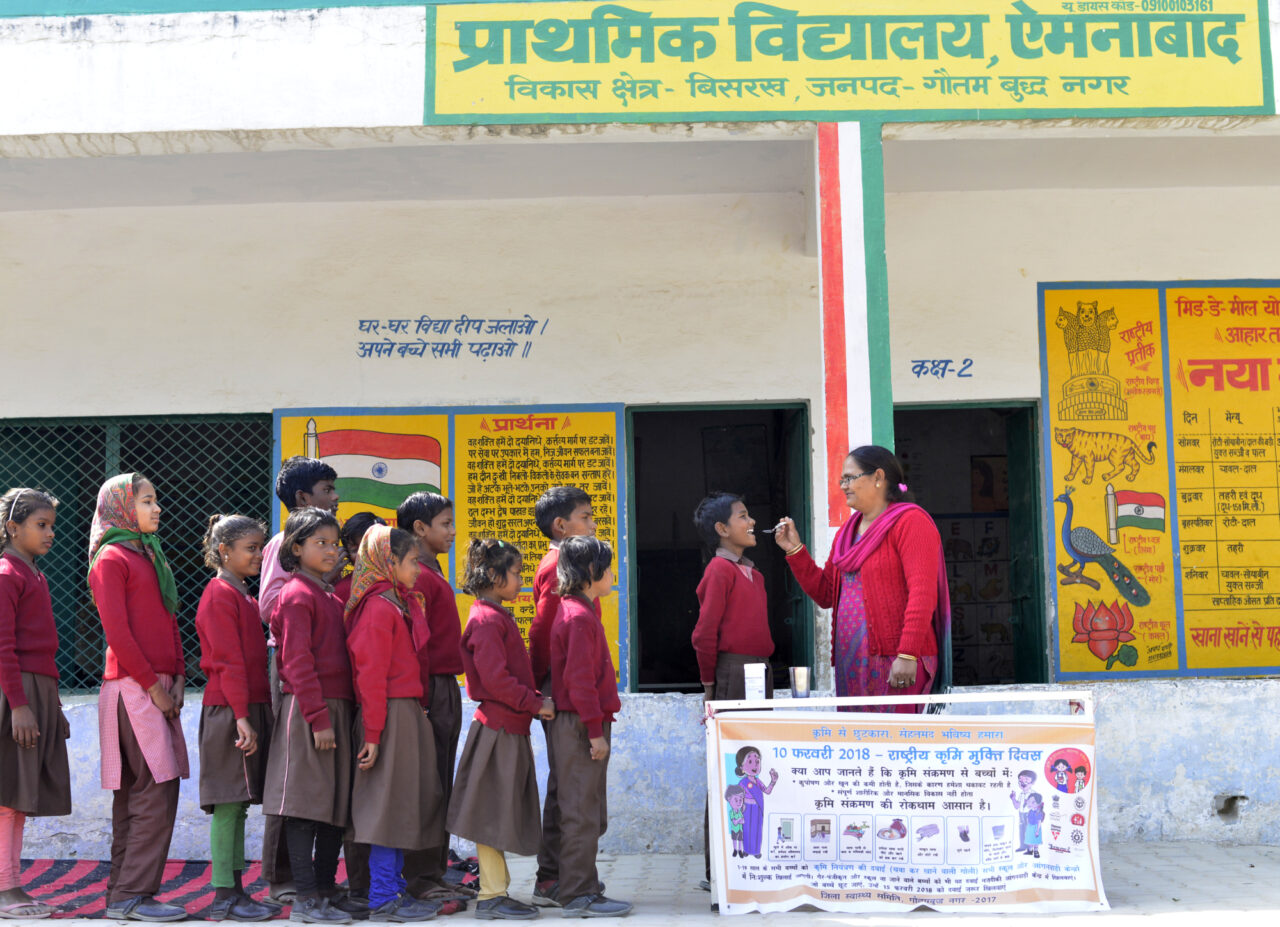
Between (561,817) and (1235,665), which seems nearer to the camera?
(561,817)

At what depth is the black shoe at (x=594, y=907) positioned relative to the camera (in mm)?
4676

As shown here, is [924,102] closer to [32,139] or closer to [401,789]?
[401,789]

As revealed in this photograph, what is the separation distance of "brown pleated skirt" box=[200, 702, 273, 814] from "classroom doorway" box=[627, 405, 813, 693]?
5.43 meters

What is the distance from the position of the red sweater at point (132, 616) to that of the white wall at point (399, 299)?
2.56 m

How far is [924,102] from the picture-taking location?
572 centimetres

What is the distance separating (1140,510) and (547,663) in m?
3.92

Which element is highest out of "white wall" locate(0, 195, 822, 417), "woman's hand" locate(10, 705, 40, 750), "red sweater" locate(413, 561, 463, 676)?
"white wall" locate(0, 195, 822, 417)

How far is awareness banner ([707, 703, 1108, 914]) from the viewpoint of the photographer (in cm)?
449

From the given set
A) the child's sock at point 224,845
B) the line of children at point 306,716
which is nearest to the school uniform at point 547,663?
the line of children at point 306,716

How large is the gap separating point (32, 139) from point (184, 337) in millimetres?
1712

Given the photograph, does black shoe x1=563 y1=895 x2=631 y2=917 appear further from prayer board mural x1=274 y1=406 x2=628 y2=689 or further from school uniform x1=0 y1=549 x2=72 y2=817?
prayer board mural x1=274 y1=406 x2=628 y2=689

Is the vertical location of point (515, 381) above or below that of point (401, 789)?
above

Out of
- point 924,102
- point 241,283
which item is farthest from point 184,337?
point 924,102

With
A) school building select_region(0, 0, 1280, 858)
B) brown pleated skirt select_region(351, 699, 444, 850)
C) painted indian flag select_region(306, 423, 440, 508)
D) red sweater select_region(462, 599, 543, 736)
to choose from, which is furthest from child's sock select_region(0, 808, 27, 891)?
painted indian flag select_region(306, 423, 440, 508)
